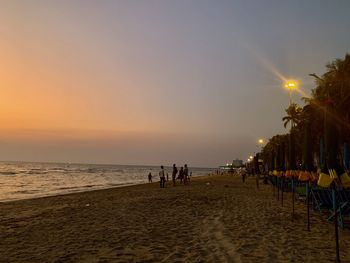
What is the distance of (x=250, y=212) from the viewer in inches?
555

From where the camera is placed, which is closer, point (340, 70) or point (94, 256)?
point (94, 256)

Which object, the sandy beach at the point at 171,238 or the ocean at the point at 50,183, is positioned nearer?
the sandy beach at the point at 171,238

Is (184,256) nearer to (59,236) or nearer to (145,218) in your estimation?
(59,236)

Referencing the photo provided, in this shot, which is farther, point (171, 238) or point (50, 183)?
point (50, 183)

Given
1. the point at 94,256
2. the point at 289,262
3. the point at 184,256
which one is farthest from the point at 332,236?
the point at 94,256

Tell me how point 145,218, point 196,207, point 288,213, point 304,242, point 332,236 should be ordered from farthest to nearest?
point 196,207
point 288,213
point 145,218
point 332,236
point 304,242

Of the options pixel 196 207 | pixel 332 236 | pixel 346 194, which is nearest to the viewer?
pixel 332 236

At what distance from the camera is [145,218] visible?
12594mm

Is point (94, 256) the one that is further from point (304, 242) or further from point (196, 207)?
point (196, 207)

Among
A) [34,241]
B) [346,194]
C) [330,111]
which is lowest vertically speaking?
[34,241]

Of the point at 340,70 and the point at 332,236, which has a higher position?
the point at 340,70

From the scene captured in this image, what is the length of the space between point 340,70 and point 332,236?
35.6 metres

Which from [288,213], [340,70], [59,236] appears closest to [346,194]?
[288,213]

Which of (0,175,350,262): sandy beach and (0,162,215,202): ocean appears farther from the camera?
(0,162,215,202): ocean
